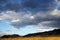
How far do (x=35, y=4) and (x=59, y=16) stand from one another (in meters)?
0.37

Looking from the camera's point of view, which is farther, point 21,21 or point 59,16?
point 21,21

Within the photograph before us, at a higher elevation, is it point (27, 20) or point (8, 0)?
point (8, 0)

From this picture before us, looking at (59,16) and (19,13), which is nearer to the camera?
(59,16)

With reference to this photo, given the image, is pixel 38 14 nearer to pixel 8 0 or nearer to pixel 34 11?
pixel 34 11

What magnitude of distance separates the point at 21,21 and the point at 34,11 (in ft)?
0.77

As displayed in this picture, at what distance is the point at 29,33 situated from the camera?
2188 millimetres

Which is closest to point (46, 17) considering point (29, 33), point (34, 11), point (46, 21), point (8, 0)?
point (46, 21)

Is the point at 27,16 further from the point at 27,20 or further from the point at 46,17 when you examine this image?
the point at 46,17

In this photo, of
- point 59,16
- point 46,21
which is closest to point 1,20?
point 46,21

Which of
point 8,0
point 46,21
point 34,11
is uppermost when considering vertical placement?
point 8,0

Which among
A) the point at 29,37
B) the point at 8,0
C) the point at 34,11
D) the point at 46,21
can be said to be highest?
the point at 8,0

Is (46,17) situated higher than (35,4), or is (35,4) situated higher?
(35,4)

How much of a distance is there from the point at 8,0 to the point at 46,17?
603 mm

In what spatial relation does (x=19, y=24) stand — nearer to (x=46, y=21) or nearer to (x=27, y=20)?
(x=27, y=20)
